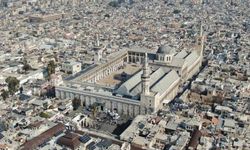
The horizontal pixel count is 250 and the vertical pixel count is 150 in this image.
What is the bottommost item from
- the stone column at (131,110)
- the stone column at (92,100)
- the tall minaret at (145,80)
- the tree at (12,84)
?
the stone column at (131,110)

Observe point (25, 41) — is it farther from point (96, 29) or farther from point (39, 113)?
point (39, 113)

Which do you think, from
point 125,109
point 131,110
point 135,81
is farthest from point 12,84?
point 131,110

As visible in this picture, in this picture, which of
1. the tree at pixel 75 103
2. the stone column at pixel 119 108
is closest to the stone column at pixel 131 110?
the stone column at pixel 119 108

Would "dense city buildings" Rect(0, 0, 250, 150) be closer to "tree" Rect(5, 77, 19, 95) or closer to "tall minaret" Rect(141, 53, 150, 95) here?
"tall minaret" Rect(141, 53, 150, 95)

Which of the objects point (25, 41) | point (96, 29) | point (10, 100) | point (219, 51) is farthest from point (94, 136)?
point (96, 29)

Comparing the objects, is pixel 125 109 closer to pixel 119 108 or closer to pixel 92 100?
pixel 119 108

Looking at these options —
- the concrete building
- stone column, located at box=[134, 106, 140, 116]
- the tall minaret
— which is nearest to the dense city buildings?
the tall minaret

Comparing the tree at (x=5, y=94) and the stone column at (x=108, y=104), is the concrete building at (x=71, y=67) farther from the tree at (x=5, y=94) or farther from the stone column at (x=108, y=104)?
the stone column at (x=108, y=104)

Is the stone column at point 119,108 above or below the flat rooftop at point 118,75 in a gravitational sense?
below
